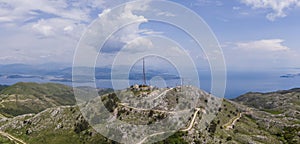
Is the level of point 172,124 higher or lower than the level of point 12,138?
higher

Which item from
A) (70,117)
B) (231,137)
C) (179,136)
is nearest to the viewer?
(179,136)

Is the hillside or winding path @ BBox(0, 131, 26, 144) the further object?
winding path @ BBox(0, 131, 26, 144)

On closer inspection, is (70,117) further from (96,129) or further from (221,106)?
(221,106)

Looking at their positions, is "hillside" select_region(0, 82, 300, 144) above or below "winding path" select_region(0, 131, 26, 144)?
above

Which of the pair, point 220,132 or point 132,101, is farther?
point 132,101

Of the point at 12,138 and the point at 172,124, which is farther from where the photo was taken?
the point at 12,138

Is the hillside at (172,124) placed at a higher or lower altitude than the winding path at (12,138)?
higher

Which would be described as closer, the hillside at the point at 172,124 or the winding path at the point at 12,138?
the hillside at the point at 172,124

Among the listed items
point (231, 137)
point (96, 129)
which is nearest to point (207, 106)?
point (231, 137)
